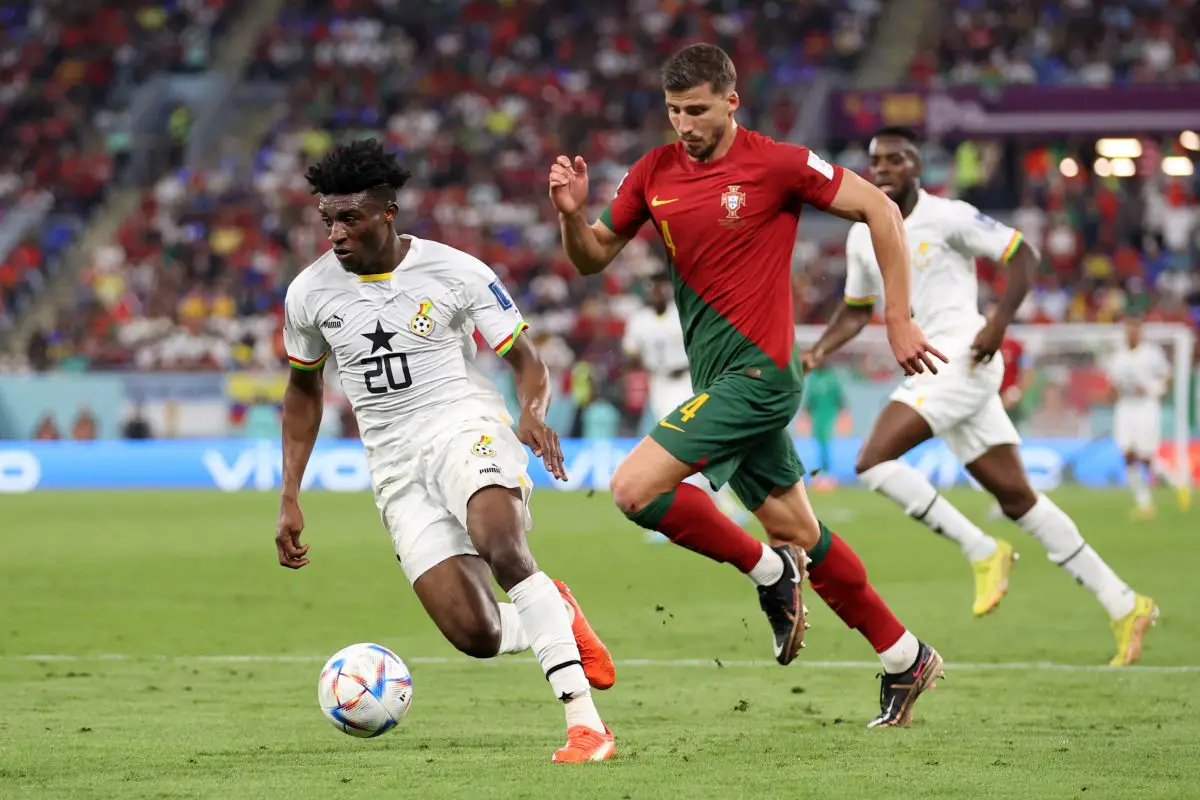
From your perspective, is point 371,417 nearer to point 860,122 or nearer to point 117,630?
point 117,630

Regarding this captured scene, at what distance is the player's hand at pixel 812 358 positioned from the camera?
8.58 m

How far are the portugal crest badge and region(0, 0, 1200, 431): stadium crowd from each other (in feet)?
64.1

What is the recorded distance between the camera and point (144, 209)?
3512 centimetres

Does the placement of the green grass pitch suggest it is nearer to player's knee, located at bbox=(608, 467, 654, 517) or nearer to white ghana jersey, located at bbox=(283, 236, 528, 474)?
player's knee, located at bbox=(608, 467, 654, 517)

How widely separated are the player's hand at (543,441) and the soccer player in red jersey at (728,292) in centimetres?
Answer: 36

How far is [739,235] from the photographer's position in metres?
6.94

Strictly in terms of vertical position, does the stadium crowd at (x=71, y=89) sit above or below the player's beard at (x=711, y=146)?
below

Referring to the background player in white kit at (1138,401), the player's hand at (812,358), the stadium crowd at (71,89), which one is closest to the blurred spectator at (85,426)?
the stadium crowd at (71,89)

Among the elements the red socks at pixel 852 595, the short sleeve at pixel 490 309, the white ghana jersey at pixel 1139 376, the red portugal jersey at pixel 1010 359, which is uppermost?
the short sleeve at pixel 490 309

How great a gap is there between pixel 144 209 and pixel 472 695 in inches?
1115

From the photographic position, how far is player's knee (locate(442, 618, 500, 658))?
7141 millimetres

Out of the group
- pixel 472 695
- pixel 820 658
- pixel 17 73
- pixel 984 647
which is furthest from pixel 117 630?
pixel 17 73

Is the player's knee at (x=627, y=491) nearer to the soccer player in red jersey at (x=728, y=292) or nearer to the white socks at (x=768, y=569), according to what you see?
the soccer player in red jersey at (x=728, y=292)

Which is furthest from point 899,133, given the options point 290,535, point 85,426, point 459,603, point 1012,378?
point 85,426
